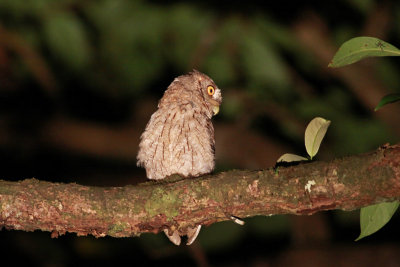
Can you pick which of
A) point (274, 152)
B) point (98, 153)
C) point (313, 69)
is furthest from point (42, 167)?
point (313, 69)

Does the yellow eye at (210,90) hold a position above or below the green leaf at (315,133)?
above

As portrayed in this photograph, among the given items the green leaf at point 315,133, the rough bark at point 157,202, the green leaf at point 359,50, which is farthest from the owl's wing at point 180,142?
the green leaf at point 359,50

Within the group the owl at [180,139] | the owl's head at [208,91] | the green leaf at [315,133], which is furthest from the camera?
the owl's head at [208,91]

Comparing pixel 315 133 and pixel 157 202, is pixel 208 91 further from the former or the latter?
pixel 315 133

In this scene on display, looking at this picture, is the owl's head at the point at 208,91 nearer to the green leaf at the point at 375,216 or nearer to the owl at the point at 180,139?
the owl at the point at 180,139

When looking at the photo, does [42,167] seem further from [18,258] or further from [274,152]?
[274,152]

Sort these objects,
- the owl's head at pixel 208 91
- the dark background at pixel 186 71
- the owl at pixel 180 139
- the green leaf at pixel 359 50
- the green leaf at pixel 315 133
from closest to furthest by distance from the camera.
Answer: the green leaf at pixel 359 50
the green leaf at pixel 315 133
the owl at pixel 180 139
the owl's head at pixel 208 91
the dark background at pixel 186 71
